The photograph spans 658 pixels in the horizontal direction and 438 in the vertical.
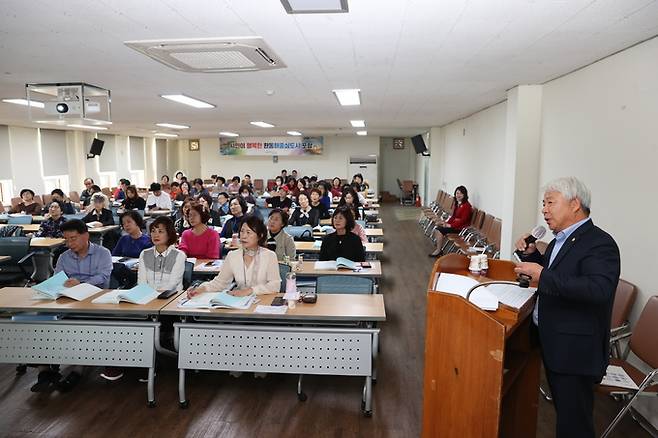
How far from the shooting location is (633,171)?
3758 millimetres

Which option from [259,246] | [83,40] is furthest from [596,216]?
[83,40]

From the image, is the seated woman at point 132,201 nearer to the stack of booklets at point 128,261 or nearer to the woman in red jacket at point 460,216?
the stack of booklets at point 128,261

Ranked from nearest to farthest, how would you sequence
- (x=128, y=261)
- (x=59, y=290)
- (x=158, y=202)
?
(x=59, y=290), (x=128, y=261), (x=158, y=202)

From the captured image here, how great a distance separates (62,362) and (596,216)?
4953mm

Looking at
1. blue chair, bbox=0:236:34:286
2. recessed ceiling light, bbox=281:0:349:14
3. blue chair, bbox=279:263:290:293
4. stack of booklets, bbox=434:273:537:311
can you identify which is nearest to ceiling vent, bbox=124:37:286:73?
recessed ceiling light, bbox=281:0:349:14

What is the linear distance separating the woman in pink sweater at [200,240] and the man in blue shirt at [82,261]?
4.06 ft

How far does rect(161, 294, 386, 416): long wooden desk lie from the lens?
11.6ft

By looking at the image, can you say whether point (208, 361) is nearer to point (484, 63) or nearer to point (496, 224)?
point (484, 63)

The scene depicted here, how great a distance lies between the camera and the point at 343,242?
5.47 m

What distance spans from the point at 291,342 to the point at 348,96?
4.49 metres

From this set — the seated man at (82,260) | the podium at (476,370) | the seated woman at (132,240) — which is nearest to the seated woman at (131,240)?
the seated woman at (132,240)

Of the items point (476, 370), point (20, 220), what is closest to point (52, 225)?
point (20, 220)

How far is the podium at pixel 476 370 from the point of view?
2.21 metres

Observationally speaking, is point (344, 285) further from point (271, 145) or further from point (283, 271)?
point (271, 145)
